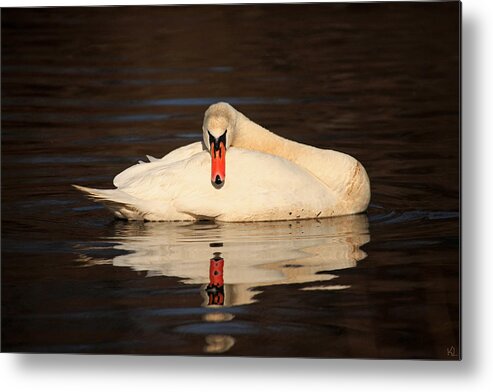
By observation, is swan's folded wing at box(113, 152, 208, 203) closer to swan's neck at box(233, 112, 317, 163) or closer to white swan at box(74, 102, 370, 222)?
white swan at box(74, 102, 370, 222)

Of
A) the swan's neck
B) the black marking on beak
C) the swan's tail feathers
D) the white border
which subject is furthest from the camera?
the swan's neck

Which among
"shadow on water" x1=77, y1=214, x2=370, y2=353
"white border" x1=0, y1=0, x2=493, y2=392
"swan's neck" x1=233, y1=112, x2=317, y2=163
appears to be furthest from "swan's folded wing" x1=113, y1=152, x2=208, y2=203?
"white border" x1=0, y1=0, x2=493, y2=392

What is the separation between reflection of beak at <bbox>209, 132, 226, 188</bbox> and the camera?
11.2 m

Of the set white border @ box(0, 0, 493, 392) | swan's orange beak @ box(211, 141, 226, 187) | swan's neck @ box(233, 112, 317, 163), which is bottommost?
white border @ box(0, 0, 493, 392)

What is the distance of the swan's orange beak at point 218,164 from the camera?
36.7 ft

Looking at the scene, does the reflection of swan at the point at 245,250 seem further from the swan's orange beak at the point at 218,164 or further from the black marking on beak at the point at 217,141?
the black marking on beak at the point at 217,141

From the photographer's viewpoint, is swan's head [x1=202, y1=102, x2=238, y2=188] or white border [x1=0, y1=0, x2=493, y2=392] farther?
swan's head [x1=202, y1=102, x2=238, y2=188]

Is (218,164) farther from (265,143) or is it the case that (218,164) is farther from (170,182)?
(265,143)

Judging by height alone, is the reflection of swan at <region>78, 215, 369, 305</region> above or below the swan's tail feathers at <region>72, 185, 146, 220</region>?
below

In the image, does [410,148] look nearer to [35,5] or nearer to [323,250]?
[323,250]

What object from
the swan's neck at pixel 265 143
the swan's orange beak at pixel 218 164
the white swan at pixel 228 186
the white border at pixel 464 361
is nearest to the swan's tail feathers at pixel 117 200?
the white swan at pixel 228 186

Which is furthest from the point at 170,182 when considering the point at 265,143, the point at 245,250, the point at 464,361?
the point at 464,361

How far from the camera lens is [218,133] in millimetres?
11328

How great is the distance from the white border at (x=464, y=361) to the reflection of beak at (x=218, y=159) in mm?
922
